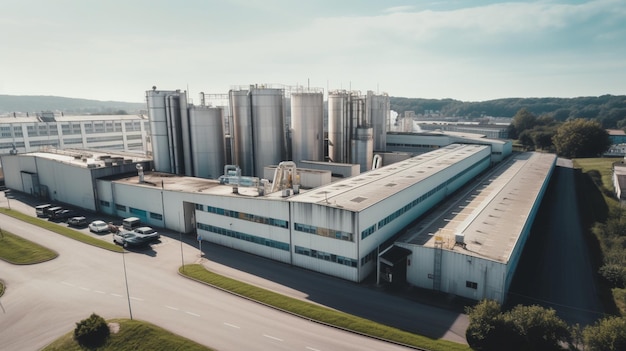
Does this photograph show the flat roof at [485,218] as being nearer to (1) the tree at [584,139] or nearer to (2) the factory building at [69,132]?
(1) the tree at [584,139]

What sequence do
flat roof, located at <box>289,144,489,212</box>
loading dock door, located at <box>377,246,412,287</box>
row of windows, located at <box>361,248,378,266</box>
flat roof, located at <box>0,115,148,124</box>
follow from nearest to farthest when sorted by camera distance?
loading dock door, located at <box>377,246,412,287</box> → row of windows, located at <box>361,248,378,266</box> → flat roof, located at <box>289,144,489,212</box> → flat roof, located at <box>0,115,148,124</box>

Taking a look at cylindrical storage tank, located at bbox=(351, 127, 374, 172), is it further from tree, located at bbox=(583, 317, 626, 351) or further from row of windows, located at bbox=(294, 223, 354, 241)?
tree, located at bbox=(583, 317, 626, 351)

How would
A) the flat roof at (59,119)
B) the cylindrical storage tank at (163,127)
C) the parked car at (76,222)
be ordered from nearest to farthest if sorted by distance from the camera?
the parked car at (76,222)
the cylindrical storage tank at (163,127)
the flat roof at (59,119)

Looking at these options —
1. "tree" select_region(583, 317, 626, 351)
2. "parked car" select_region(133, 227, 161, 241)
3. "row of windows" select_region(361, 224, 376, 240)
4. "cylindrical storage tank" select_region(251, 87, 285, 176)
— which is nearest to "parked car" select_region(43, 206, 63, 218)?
"parked car" select_region(133, 227, 161, 241)

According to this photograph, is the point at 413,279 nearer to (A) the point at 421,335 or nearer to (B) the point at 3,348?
(A) the point at 421,335

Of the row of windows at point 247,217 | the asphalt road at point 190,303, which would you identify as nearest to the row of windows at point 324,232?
the row of windows at point 247,217
